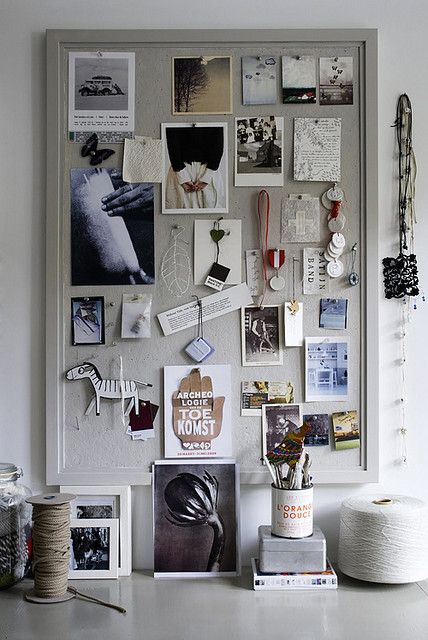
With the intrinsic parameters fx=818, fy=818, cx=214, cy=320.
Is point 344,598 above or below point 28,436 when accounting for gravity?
below

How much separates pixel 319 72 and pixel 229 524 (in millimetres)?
1192

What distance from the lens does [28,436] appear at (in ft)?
7.02

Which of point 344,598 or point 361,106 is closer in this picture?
point 344,598

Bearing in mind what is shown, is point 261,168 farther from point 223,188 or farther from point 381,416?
point 381,416

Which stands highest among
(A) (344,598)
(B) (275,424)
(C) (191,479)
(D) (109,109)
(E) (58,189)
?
(D) (109,109)

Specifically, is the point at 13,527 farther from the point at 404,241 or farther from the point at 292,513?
the point at 404,241

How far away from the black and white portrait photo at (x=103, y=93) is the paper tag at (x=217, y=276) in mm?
423

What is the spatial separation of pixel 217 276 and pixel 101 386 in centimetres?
41

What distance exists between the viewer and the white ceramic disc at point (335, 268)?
6.94 feet

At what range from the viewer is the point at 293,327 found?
6.94 feet

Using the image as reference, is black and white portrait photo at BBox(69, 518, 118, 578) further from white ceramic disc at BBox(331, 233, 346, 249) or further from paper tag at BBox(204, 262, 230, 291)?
white ceramic disc at BBox(331, 233, 346, 249)

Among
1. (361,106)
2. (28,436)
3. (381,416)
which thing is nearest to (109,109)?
(361,106)

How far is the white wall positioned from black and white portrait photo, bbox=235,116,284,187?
0.87 feet

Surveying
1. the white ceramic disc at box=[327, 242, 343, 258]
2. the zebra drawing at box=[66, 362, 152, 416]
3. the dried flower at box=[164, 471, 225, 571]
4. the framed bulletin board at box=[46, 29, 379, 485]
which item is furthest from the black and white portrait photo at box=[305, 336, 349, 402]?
the zebra drawing at box=[66, 362, 152, 416]
